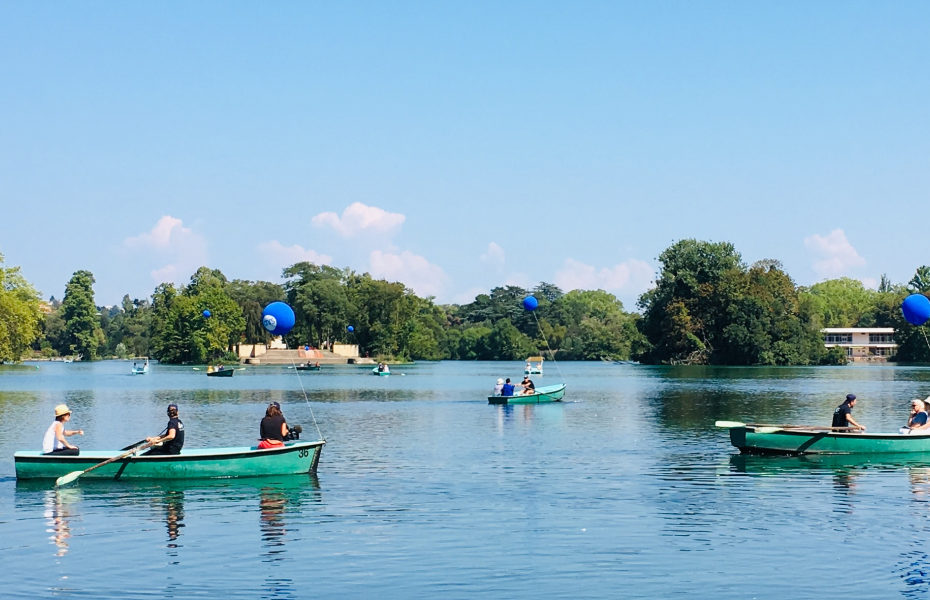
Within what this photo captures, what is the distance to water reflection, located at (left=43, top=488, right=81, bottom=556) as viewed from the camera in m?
21.2

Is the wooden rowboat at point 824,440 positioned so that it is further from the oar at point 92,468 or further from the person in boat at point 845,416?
the oar at point 92,468

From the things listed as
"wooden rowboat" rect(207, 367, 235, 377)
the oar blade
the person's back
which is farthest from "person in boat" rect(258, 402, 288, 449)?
"wooden rowboat" rect(207, 367, 235, 377)

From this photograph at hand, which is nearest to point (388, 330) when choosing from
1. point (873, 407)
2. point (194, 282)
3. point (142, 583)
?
point (194, 282)

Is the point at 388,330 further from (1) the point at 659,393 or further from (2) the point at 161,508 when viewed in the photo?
(2) the point at 161,508

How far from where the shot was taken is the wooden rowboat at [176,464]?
28047 millimetres

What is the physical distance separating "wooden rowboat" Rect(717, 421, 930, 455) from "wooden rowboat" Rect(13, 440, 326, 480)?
13917mm

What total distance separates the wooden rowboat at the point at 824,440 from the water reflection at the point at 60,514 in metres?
19.4

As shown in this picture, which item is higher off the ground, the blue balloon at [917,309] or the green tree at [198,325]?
the green tree at [198,325]

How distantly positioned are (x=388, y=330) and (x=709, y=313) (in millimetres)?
56395

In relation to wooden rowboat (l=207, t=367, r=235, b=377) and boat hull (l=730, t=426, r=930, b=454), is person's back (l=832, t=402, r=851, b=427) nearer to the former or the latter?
boat hull (l=730, t=426, r=930, b=454)

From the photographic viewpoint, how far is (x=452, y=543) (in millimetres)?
20672

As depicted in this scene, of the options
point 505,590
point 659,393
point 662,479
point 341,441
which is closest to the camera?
point 505,590

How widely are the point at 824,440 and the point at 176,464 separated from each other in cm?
1887

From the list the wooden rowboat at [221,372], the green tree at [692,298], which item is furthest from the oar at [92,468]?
the green tree at [692,298]
